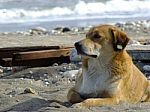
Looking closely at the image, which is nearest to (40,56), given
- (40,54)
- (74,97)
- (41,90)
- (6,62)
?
(40,54)

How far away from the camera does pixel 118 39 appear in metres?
6.56

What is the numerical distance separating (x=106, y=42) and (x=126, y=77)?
51 cm

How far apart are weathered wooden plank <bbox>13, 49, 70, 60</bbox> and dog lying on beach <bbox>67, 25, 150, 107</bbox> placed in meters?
3.05

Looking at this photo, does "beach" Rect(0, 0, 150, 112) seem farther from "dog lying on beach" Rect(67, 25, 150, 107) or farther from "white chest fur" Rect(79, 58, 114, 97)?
"white chest fur" Rect(79, 58, 114, 97)

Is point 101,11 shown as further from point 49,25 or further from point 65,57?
point 65,57

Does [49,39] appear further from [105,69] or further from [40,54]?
[105,69]

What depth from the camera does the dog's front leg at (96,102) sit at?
6.39m

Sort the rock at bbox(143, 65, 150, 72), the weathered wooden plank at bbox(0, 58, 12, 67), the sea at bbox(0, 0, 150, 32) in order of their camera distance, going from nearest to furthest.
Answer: the rock at bbox(143, 65, 150, 72), the weathered wooden plank at bbox(0, 58, 12, 67), the sea at bbox(0, 0, 150, 32)

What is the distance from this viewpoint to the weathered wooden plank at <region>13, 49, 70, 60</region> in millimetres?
9633

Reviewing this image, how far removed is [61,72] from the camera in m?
9.51

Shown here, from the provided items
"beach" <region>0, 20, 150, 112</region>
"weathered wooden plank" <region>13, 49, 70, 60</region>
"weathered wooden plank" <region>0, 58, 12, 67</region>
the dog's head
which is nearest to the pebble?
"beach" <region>0, 20, 150, 112</region>

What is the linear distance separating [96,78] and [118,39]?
54 centimetres

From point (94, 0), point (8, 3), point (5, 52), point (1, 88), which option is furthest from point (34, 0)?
A: point (1, 88)

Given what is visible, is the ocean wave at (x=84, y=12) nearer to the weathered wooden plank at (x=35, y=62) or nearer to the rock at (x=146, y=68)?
the weathered wooden plank at (x=35, y=62)
